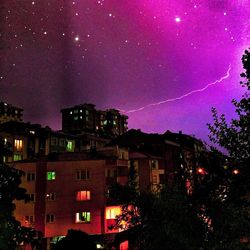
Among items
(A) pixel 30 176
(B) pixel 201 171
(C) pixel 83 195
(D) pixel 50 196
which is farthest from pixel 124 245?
(B) pixel 201 171

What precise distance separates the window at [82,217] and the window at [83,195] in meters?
1.86

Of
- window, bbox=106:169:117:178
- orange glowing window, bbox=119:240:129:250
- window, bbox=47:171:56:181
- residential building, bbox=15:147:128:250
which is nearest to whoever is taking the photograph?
orange glowing window, bbox=119:240:129:250

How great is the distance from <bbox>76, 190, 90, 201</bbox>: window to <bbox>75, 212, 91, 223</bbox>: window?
6.09ft

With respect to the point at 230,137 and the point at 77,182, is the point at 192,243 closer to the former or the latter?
the point at 230,137

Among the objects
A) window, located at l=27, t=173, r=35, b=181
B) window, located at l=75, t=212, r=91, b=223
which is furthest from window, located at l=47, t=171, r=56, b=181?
window, located at l=75, t=212, r=91, b=223

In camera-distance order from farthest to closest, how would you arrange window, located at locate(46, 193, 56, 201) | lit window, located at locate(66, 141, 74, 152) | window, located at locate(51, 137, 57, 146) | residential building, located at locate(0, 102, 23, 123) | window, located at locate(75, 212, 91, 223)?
residential building, located at locate(0, 102, 23, 123)
lit window, located at locate(66, 141, 74, 152)
window, located at locate(51, 137, 57, 146)
window, located at locate(46, 193, 56, 201)
window, located at locate(75, 212, 91, 223)

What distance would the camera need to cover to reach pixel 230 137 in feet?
55.6

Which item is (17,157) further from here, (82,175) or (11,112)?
(11,112)

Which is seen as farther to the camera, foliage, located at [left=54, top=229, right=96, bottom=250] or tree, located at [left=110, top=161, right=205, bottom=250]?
tree, located at [left=110, top=161, right=205, bottom=250]

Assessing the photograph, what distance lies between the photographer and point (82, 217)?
47562 mm

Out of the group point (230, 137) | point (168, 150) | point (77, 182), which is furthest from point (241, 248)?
point (168, 150)

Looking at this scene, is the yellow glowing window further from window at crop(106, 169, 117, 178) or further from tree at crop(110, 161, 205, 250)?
tree at crop(110, 161, 205, 250)

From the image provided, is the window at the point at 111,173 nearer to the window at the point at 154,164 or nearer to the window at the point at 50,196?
the window at the point at 50,196

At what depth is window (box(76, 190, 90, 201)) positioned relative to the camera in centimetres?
4797
